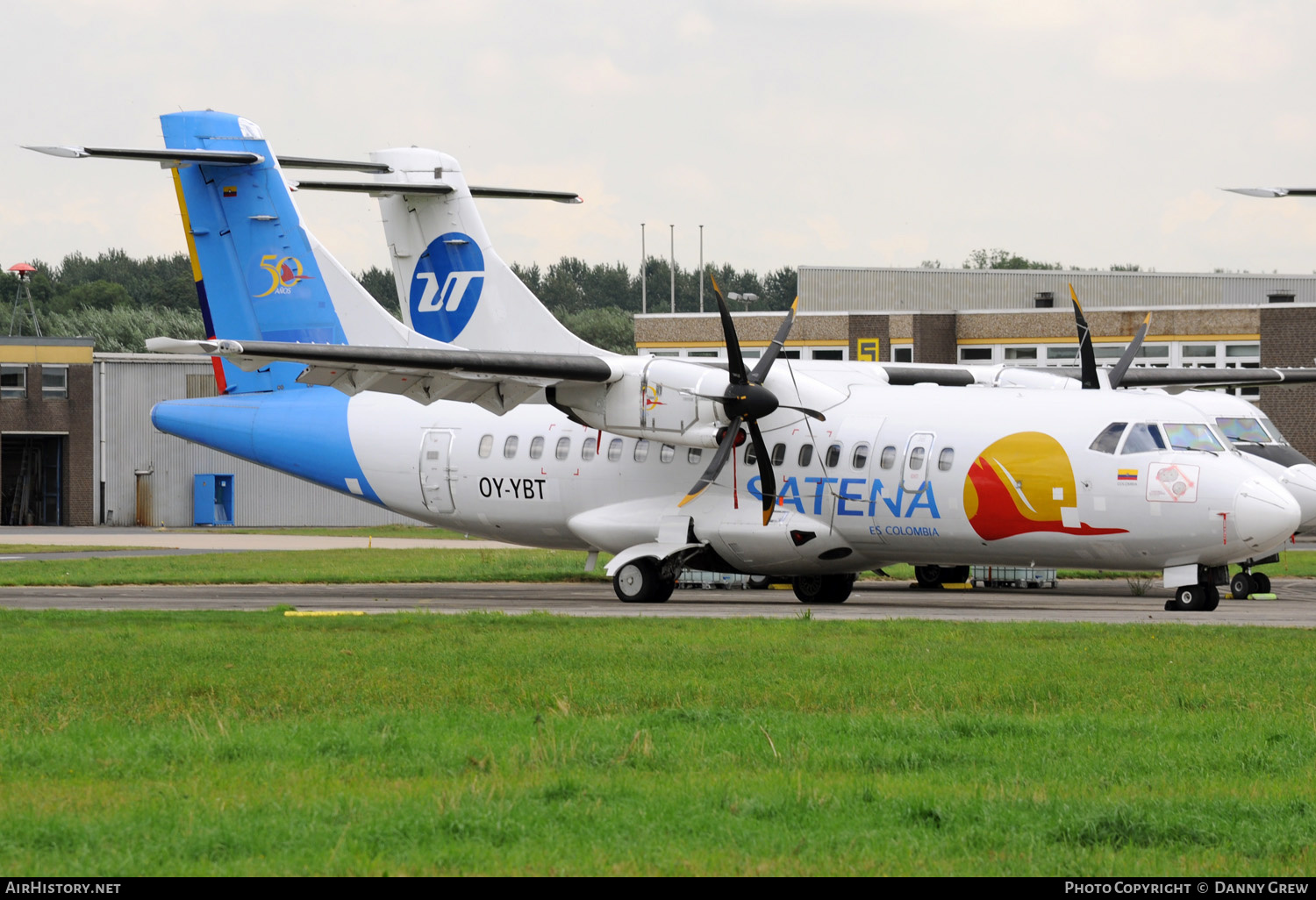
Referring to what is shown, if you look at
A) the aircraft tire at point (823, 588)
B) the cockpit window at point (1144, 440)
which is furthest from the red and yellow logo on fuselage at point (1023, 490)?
the aircraft tire at point (823, 588)

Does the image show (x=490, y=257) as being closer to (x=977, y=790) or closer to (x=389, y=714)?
(x=389, y=714)

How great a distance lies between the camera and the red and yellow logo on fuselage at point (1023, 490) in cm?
2133

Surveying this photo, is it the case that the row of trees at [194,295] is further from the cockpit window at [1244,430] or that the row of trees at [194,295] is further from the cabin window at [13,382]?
the cockpit window at [1244,430]

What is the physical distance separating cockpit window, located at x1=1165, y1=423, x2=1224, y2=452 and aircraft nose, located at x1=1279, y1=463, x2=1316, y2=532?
3783 millimetres

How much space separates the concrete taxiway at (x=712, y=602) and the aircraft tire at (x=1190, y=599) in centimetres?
22

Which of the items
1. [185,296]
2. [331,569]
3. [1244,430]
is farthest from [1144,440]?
[185,296]

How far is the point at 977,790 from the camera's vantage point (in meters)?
8.91

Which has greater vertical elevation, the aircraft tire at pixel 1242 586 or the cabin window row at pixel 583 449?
the cabin window row at pixel 583 449

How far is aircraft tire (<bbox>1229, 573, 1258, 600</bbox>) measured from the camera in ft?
82.5

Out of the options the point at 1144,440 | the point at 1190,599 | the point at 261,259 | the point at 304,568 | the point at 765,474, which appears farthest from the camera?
the point at 304,568

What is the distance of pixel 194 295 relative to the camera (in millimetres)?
124375

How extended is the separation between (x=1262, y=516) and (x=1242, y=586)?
18.6ft

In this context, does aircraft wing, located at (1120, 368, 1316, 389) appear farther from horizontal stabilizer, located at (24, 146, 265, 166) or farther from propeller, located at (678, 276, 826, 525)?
horizontal stabilizer, located at (24, 146, 265, 166)

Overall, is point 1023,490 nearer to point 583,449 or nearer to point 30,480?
point 583,449
